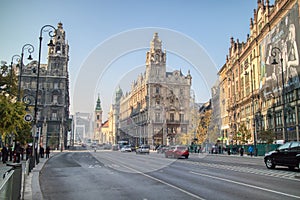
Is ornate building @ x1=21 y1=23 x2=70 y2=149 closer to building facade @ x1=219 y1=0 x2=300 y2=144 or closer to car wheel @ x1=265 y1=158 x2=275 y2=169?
building facade @ x1=219 y1=0 x2=300 y2=144

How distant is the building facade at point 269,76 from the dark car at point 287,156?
524 inches

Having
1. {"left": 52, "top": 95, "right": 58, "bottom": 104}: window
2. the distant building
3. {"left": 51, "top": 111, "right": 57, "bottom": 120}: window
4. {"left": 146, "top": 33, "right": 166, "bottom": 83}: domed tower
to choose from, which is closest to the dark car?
the distant building

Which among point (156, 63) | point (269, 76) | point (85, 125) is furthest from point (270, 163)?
point (85, 125)

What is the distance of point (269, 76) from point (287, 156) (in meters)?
27.6

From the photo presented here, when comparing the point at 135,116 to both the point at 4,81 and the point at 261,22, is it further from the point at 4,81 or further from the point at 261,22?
the point at 4,81

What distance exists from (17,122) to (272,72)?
3451 centimetres

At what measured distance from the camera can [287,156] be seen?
17.7 metres

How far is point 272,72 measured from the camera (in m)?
41.8

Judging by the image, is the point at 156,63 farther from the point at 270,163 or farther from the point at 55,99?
the point at 270,163

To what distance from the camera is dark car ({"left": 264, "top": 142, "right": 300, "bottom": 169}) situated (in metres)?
17.1

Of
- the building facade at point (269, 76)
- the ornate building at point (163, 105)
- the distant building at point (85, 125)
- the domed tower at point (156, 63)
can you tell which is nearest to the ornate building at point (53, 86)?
the distant building at point (85, 125)

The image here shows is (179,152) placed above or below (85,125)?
below

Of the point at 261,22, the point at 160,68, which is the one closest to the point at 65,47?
the point at 160,68

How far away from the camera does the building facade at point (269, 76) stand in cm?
3588
